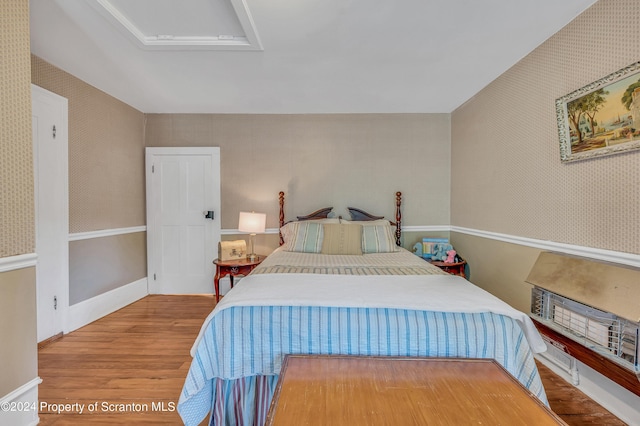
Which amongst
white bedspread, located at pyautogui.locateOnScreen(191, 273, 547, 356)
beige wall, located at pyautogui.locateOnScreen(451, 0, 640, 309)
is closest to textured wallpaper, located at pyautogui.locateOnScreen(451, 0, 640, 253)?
beige wall, located at pyautogui.locateOnScreen(451, 0, 640, 309)

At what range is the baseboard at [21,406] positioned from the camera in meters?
1.42

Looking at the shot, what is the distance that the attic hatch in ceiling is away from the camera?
1.88m

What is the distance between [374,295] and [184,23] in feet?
7.50

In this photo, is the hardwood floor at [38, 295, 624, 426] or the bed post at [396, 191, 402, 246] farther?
the bed post at [396, 191, 402, 246]

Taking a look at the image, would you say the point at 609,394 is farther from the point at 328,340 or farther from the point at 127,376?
the point at 127,376

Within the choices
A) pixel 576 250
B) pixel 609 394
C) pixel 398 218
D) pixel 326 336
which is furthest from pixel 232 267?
pixel 609 394

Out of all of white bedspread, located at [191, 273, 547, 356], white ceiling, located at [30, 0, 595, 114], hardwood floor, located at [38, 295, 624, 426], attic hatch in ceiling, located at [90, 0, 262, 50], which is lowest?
hardwood floor, located at [38, 295, 624, 426]

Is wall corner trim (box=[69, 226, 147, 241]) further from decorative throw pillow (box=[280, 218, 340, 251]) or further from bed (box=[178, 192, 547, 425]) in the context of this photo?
bed (box=[178, 192, 547, 425])

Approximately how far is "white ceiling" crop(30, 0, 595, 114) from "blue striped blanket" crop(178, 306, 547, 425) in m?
1.87

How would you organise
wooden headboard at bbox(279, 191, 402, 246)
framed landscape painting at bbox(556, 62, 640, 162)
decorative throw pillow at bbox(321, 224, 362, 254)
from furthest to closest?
wooden headboard at bbox(279, 191, 402, 246)
decorative throw pillow at bbox(321, 224, 362, 254)
framed landscape painting at bbox(556, 62, 640, 162)

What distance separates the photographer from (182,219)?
12.5 feet

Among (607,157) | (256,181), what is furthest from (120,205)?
(607,157)

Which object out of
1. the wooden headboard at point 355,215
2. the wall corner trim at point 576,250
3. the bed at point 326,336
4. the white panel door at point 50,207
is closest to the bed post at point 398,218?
the wooden headboard at point 355,215

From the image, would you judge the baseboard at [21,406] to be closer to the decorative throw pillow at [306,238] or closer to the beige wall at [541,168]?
the decorative throw pillow at [306,238]
